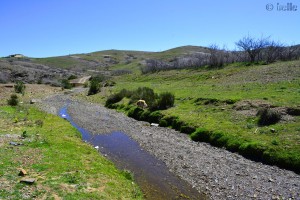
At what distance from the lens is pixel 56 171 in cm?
1673

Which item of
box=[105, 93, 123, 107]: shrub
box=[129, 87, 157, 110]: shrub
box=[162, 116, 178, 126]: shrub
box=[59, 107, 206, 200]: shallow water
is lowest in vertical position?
box=[59, 107, 206, 200]: shallow water

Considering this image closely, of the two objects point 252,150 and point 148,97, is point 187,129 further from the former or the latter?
point 148,97

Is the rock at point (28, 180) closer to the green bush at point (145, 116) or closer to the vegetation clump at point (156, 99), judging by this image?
the green bush at point (145, 116)

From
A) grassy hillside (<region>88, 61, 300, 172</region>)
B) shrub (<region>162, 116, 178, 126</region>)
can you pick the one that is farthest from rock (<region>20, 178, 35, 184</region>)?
shrub (<region>162, 116, 178, 126</region>)

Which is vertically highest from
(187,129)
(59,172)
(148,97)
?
(148,97)

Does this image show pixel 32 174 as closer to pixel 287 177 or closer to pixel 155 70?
pixel 287 177

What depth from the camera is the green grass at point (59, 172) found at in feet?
47.1

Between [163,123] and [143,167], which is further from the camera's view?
[163,123]

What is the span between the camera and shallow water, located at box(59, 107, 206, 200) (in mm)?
16906

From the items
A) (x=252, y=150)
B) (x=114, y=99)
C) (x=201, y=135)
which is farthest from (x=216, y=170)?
(x=114, y=99)

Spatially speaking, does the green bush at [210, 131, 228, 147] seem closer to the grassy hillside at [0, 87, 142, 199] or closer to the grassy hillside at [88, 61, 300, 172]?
the grassy hillside at [88, 61, 300, 172]

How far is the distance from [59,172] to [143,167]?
6579 millimetres

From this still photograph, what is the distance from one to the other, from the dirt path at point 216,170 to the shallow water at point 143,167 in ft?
2.15

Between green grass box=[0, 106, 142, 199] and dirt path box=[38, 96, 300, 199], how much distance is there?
4.32m
